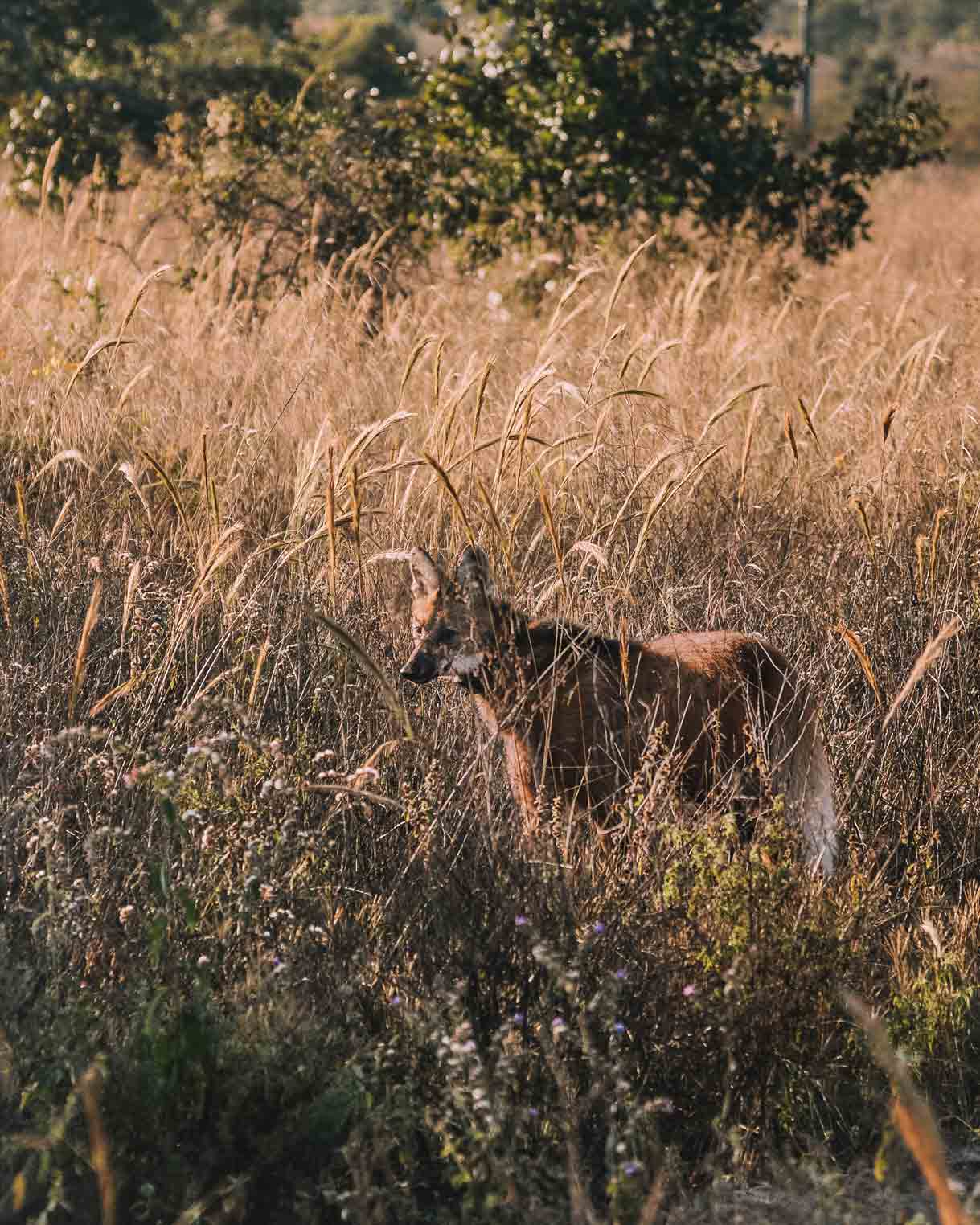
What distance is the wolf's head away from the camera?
3607 mm

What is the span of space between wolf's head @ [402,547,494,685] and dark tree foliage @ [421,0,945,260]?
238 inches

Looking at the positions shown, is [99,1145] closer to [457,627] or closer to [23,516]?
[457,627]

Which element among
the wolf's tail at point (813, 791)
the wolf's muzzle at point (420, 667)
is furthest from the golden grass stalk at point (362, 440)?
the wolf's tail at point (813, 791)

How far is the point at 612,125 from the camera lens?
9070 mm

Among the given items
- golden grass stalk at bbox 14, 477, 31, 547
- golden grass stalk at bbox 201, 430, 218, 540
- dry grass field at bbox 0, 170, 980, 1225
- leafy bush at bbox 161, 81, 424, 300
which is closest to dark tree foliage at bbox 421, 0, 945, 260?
leafy bush at bbox 161, 81, 424, 300

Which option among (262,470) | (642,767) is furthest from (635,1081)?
(262,470)

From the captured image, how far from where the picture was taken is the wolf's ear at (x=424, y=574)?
378 centimetres

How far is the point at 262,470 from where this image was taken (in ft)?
18.7

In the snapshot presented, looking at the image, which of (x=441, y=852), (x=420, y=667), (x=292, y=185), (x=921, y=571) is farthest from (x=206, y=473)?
(x=292, y=185)

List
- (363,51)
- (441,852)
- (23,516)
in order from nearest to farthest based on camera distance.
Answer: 1. (441,852)
2. (23,516)
3. (363,51)

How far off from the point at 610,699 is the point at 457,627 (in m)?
0.54

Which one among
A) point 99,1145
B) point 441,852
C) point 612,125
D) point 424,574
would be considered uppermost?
point 612,125

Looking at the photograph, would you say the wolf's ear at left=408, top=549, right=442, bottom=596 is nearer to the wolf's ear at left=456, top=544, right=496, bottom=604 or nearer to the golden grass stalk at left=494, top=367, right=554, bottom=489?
the wolf's ear at left=456, top=544, right=496, bottom=604

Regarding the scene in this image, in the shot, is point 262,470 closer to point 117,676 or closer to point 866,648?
point 117,676
